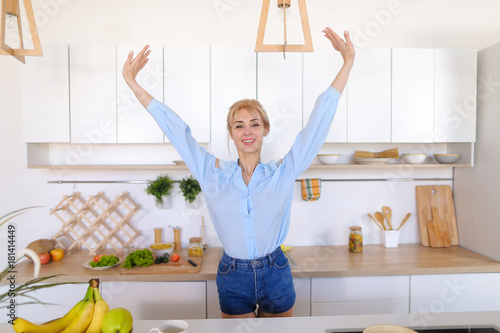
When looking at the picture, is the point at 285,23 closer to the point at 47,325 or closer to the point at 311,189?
the point at 47,325

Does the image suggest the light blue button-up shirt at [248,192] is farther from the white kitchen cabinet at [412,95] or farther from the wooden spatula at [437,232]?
the wooden spatula at [437,232]

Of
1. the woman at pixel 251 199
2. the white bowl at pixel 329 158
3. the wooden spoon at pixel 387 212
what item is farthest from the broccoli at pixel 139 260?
the wooden spoon at pixel 387 212

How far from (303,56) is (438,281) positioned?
154 cm

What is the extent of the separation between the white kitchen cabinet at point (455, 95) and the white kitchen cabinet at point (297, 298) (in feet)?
4.15

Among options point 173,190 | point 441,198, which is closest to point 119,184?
point 173,190

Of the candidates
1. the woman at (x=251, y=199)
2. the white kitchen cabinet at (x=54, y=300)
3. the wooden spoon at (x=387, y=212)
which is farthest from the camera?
the wooden spoon at (x=387, y=212)

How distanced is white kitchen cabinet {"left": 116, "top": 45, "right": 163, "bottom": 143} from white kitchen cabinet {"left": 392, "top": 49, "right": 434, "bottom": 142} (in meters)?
1.47

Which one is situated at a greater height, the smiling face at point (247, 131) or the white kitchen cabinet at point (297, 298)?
the smiling face at point (247, 131)

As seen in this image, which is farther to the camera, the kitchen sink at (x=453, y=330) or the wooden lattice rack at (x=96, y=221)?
the wooden lattice rack at (x=96, y=221)

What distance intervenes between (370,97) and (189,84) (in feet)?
3.72

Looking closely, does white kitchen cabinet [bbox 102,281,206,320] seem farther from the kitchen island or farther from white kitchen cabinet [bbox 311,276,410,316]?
the kitchen island

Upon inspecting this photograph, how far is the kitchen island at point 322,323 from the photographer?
3.21ft

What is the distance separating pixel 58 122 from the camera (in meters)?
2.00

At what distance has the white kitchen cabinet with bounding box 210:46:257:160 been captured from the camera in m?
2.03
